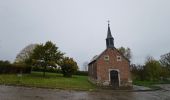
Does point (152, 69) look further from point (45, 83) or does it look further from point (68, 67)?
point (45, 83)

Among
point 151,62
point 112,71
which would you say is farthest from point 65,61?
point 151,62

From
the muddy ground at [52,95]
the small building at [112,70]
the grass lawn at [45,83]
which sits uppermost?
the small building at [112,70]

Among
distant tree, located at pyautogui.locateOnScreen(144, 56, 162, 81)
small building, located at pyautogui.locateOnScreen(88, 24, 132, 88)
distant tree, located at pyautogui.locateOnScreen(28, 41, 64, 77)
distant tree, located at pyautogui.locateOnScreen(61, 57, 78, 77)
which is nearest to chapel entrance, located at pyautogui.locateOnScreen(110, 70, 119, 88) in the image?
small building, located at pyautogui.locateOnScreen(88, 24, 132, 88)

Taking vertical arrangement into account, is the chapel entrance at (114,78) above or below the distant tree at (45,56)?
below

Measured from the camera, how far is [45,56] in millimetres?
38125

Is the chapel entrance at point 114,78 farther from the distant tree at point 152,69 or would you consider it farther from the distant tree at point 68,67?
the distant tree at point 152,69

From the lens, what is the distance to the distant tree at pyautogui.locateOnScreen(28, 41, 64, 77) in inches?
1489

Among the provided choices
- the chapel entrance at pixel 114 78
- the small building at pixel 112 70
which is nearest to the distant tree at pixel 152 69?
the small building at pixel 112 70

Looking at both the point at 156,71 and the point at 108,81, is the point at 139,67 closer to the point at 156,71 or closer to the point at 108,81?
the point at 156,71

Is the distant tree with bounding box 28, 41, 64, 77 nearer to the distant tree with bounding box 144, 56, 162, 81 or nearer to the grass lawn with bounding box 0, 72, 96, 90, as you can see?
the grass lawn with bounding box 0, 72, 96, 90

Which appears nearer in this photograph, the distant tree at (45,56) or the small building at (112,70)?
the small building at (112,70)

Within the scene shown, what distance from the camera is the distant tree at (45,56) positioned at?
37.8m

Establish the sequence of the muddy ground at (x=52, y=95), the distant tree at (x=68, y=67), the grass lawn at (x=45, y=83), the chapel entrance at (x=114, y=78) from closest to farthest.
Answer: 1. the muddy ground at (x=52, y=95)
2. the grass lawn at (x=45, y=83)
3. the chapel entrance at (x=114, y=78)
4. the distant tree at (x=68, y=67)

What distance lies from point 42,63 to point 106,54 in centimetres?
1276
